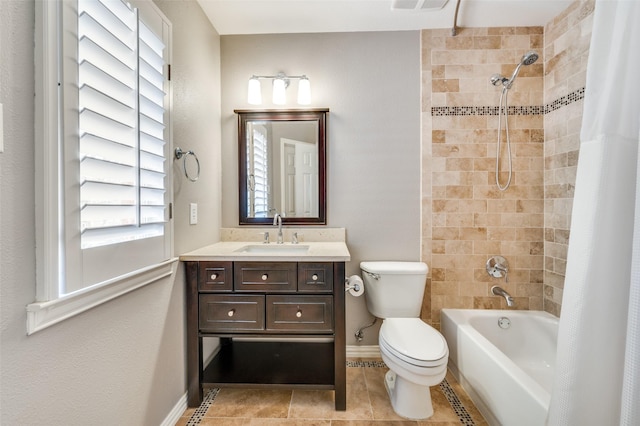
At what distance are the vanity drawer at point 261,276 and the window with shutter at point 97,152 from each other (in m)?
0.42

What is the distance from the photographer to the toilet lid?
146 centimetres

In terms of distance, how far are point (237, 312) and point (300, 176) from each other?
109 centimetres

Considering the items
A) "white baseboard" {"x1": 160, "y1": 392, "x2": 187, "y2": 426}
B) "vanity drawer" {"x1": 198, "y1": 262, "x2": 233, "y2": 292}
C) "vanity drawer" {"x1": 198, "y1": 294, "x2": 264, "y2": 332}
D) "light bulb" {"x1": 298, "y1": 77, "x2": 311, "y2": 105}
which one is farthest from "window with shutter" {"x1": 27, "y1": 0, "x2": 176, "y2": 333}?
"light bulb" {"x1": 298, "y1": 77, "x2": 311, "y2": 105}

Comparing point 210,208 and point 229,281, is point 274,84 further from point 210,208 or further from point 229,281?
point 229,281

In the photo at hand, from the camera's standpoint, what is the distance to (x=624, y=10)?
0.75m

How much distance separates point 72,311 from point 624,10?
1.80 m

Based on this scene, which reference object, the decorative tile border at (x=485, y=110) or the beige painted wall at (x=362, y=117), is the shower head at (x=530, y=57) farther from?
the beige painted wall at (x=362, y=117)

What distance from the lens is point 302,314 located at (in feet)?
5.32

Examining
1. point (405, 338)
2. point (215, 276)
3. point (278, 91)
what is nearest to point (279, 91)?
point (278, 91)

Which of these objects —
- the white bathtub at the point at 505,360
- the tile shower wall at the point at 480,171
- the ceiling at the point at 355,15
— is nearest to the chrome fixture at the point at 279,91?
the ceiling at the point at 355,15

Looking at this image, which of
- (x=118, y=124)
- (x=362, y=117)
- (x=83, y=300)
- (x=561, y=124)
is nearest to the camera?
(x=83, y=300)

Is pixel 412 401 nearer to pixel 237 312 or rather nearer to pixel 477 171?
pixel 237 312

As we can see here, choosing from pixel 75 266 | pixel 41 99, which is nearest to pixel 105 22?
pixel 41 99

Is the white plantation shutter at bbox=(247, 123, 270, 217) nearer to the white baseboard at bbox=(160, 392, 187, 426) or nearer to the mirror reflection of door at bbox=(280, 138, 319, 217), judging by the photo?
the mirror reflection of door at bbox=(280, 138, 319, 217)
